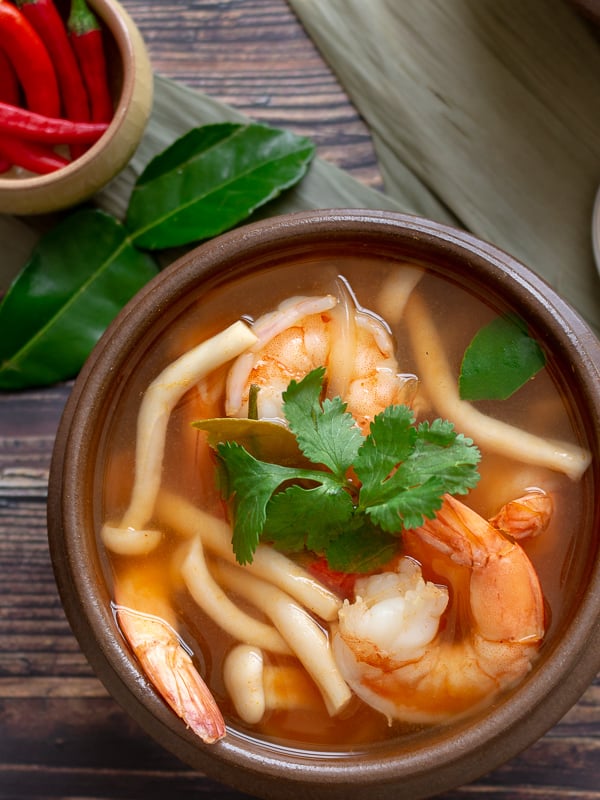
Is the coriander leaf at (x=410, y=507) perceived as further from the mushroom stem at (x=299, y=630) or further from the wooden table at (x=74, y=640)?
the wooden table at (x=74, y=640)

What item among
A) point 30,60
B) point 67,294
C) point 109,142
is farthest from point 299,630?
point 30,60

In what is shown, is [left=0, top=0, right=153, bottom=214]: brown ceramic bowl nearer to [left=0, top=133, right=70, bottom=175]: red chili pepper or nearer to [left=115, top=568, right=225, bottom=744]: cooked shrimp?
[left=0, top=133, right=70, bottom=175]: red chili pepper

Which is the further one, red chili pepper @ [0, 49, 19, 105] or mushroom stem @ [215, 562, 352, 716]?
red chili pepper @ [0, 49, 19, 105]

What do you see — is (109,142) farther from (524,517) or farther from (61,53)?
(524,517)

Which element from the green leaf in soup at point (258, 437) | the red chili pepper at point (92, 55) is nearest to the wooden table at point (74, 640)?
the red chili pepper at point (92, 55)

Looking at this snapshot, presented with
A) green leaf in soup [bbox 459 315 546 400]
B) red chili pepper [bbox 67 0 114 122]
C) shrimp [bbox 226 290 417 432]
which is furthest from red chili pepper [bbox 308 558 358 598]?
red chili pepper [bbox 67 0 114 122]

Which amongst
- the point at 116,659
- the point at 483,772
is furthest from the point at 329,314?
the point at 483,772
